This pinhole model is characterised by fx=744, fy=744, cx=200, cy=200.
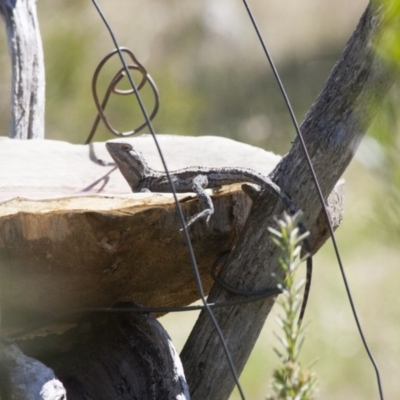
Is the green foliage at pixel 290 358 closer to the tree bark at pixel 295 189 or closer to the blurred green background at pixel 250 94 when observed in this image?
the tree bark at pixel 295 189

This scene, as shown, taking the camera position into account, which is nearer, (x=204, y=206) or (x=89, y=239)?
(x=89, y=239)

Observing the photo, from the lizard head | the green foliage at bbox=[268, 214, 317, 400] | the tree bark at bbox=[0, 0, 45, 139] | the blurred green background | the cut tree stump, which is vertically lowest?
the green foliage at bbox=[268, 214, 317, 400]

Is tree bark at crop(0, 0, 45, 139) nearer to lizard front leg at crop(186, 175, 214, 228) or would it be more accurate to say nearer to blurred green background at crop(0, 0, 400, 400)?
lizard front leg at crop(186, 175, 214, 228)

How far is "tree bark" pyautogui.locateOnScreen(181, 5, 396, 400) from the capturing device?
5.45 feet

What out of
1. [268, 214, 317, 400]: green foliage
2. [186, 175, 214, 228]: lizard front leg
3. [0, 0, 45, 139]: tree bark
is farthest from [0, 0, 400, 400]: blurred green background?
[268, 214, 317, 400]: green foliage

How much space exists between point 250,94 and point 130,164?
5.16 meters

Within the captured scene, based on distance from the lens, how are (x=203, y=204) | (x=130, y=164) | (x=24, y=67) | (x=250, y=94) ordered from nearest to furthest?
1. (x=203, y=204)
2. (x=130, y=164)
3. (x=24, y=67)
4. (x=250, y=94)

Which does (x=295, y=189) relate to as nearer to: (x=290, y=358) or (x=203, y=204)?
(x=203, y=204)

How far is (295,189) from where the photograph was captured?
1.74 m

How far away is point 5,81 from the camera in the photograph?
547 centimetres

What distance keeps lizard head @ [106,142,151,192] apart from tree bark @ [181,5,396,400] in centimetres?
53

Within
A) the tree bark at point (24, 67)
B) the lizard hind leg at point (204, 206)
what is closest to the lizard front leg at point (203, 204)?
the lizard hind leg at point (204, 206)

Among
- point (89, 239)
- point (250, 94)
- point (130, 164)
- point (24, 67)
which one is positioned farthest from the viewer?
point (250, 94)

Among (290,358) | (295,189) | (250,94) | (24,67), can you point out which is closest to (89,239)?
(295,189)
